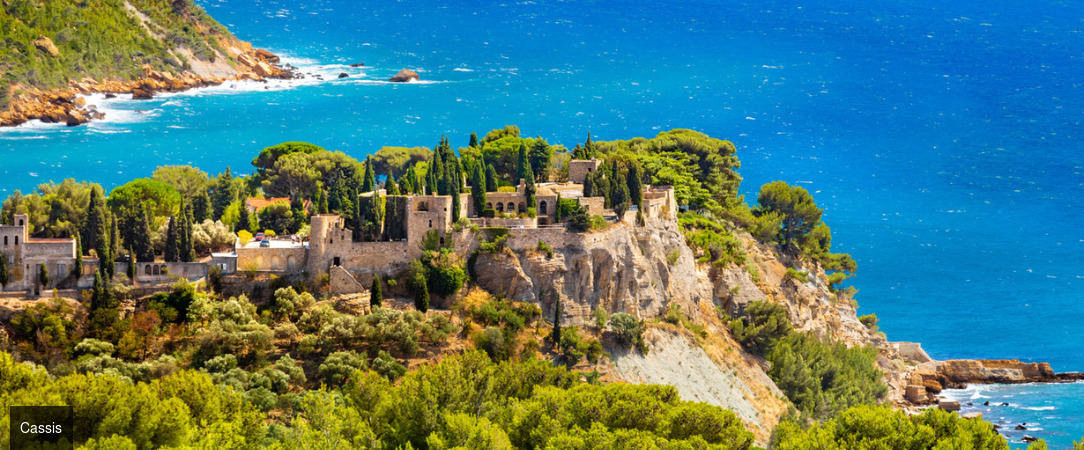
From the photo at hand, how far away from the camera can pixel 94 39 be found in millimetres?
166750

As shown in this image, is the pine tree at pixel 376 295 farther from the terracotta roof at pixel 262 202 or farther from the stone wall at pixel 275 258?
the terracotta roof at pixel 262 202

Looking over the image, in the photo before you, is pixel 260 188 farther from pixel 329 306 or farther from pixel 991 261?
pixel 991 261

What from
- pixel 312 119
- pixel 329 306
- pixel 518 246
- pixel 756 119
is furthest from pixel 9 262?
pixel 756 119

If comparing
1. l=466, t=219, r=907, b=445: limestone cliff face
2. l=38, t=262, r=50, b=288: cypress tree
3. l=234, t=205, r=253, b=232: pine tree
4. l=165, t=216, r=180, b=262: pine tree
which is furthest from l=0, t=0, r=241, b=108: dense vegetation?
l=466, t=219, r=907, b=445: limestone cliff face

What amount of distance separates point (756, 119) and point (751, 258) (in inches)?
2271

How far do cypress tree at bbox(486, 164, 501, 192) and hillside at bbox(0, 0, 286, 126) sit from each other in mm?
73122

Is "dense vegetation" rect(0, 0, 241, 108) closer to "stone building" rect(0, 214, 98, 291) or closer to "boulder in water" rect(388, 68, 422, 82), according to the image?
"boulder in water" rect(388, 68, 422, 82)

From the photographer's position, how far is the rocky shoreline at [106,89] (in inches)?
5674

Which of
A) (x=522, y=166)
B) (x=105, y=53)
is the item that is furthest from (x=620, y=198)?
(x=105, y=53)

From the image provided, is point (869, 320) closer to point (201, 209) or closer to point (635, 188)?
point (635, 188)

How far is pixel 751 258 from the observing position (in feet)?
Result: 316

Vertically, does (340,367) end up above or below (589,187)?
below

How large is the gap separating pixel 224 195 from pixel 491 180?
17.9 metres

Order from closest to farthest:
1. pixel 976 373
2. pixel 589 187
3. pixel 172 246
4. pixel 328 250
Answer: pixel 172 246 < pixel 328 250 < pixel 589 187 < pixel 976 373
